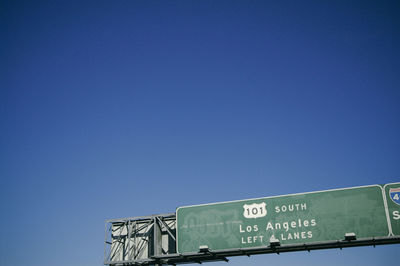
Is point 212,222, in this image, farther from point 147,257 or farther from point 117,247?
point 117,247

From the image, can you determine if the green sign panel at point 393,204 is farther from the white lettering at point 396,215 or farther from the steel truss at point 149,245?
the steel truss at point 149,245

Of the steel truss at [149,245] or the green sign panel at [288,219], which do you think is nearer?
the green sign panel at [288,219]

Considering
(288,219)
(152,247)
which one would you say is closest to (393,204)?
(288,219)

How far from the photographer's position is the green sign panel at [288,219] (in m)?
19.7

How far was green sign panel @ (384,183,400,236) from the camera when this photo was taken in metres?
19.1

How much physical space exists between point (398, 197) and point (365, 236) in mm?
2559

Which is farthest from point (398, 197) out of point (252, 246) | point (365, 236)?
point (252, 246)

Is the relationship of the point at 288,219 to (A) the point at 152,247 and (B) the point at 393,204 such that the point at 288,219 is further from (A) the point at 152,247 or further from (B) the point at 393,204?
(A) the point at 152,247

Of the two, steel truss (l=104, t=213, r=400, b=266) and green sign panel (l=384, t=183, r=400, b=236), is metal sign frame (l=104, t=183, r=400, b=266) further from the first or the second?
green sign panel (l=384, t=183, r=400, b=236)

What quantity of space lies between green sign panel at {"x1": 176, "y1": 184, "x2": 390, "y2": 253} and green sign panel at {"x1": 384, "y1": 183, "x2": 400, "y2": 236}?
4cm

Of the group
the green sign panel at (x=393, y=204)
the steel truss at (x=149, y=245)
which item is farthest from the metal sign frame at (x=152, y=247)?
the green sign panel at (x=393, y=204)

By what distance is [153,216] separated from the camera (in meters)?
24.3

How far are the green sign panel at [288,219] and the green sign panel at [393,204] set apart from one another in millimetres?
44

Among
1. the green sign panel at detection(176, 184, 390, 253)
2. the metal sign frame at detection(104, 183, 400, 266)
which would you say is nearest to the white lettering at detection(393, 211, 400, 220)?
the green sign panel at detection(176, 184, 390, 253)
